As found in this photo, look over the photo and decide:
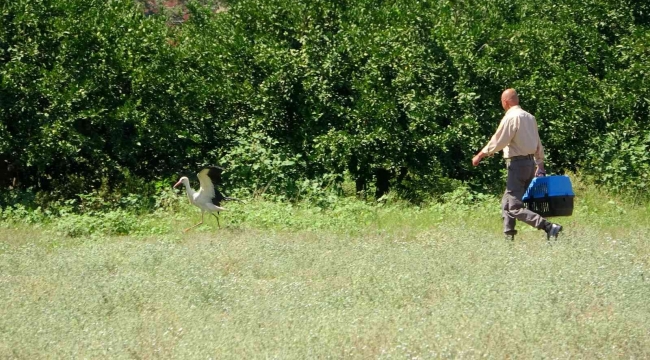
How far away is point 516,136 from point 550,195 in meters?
0.70

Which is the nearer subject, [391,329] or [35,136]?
[391,329]

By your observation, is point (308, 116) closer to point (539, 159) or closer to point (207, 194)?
point (207, 194)

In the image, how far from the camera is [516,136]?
10.5 m

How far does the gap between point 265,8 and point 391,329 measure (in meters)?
9.97

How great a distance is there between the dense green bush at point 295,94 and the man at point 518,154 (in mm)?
4840

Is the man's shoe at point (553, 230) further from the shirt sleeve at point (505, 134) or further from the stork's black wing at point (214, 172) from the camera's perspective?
the stork's black wing at point (214, 172)

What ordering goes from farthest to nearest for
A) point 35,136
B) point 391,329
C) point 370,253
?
1. point 35,136
2. point 370,253
3. point 391,329

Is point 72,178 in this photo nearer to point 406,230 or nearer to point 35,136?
point 35,136

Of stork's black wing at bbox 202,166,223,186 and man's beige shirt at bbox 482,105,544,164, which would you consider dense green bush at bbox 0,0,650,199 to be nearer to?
stork's black wing at bbox 202,166,223,186

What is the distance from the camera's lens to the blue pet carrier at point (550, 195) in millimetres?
10578

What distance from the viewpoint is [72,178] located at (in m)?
16.2

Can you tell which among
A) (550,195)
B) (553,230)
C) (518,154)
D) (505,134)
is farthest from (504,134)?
(553,230)

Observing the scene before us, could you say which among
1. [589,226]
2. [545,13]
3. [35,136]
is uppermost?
[545,13]

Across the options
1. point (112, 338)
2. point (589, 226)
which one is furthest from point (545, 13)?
point (112, 338)
